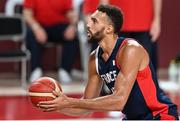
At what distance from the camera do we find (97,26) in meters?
3.59

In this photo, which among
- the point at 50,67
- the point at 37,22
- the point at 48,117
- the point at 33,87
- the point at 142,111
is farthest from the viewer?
the point at 50,67

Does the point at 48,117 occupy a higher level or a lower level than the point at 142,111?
lower

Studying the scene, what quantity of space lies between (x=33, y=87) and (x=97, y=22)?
1.92ft

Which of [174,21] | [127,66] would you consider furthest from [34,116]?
[174,21]

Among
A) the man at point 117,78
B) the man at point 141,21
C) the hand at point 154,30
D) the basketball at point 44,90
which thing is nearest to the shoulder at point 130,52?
the man at point 117,78

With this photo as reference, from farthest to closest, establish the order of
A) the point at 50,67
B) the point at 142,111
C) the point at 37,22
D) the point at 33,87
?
the point at 50,67
the point at 37,22
the point at 142,111
the point at 33,87

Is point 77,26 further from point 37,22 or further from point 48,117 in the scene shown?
point 48,117

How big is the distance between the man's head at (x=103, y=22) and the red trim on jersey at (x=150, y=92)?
35 centimetres

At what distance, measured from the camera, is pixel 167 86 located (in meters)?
8.62

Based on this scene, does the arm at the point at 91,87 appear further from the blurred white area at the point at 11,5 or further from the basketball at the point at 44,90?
the blurred white area at the point at 11,5

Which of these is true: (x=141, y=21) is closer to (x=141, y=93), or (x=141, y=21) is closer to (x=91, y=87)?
(x=91, y=87)

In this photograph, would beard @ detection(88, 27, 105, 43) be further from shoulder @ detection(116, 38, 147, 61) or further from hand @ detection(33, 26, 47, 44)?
hand @ detection(33, 26, 47, 44)

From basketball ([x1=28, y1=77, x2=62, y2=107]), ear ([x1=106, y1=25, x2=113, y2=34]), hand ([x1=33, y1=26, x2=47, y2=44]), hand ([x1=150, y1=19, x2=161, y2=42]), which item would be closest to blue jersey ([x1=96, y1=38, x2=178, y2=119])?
ear ([x1=106, y1=25, x2=113, y2=34])

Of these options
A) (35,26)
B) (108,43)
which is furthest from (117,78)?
(35,26)
